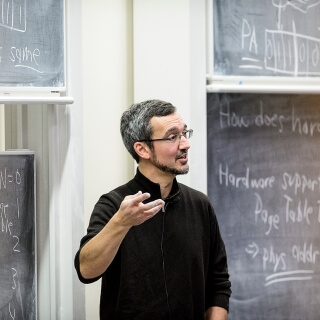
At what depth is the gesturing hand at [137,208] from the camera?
220cm

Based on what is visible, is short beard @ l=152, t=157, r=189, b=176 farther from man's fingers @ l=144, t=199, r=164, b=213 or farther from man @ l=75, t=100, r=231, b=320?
man's fingers @ l=144, t=199, r=164, b=213

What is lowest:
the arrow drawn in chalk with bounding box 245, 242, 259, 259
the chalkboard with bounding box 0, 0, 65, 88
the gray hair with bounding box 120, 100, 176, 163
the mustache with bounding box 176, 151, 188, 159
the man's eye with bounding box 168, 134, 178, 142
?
the arrow drawn in chalk with bounding box 245, 242, 259, 259

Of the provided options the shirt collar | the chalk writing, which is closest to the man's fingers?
the shirt collar

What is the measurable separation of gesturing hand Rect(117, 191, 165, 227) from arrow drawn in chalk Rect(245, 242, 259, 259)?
1287mm

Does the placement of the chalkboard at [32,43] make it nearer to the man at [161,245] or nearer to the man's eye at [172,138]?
the man at [161,245]

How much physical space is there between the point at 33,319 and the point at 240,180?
1.16 meters

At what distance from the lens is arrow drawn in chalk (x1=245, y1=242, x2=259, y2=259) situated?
11.2 feet

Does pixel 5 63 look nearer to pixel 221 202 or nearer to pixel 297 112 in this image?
pixel 221 202

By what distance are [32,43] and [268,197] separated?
133 cm

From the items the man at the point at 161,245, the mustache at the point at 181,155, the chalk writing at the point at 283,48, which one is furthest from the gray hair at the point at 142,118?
the chalk writing at the point at 283,48

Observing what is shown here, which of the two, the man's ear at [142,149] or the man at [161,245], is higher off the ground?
the man's ear at [142,149]

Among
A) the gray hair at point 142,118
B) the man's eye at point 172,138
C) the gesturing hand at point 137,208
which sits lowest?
the gesturing hand at point 137,208

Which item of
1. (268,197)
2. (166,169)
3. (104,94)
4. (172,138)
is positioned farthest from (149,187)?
(268,197)

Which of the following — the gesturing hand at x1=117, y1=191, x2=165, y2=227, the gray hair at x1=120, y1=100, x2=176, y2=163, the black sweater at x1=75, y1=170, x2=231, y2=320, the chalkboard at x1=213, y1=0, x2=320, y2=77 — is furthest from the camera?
the chalkboard at x1=213, y1=0, x2=320, y2=77
